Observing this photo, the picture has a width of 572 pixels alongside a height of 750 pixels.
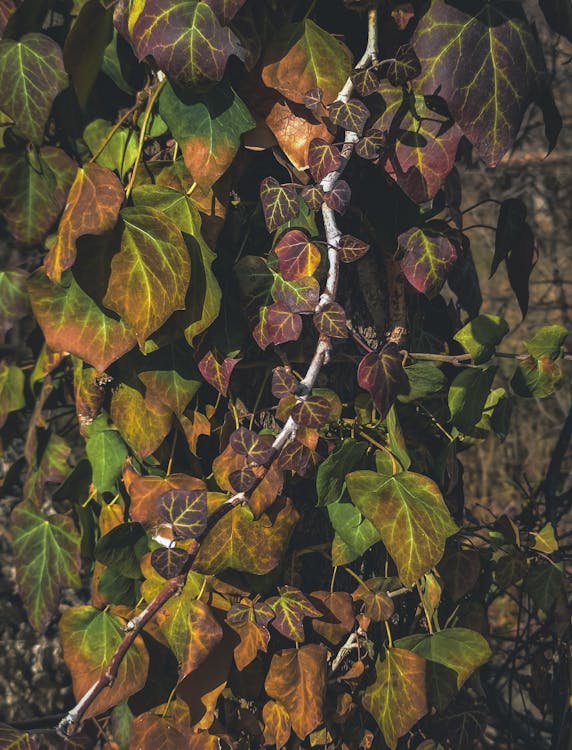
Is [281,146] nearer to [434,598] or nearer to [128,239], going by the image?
[128,239]

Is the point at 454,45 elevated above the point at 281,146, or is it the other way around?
the point at 454,45

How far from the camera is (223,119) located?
49.2 inches

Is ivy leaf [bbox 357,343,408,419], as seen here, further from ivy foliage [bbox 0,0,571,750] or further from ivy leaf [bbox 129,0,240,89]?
ivy leaf [bbox 129,0,240,89]

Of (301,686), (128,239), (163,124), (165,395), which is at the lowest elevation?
(301,686)

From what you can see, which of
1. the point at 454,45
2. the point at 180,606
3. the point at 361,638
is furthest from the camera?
the point at 361,638

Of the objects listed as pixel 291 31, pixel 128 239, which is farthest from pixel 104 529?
pixel 291 31

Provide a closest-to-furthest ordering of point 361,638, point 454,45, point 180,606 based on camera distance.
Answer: point 454,45 < point 180,606 < point 361,638

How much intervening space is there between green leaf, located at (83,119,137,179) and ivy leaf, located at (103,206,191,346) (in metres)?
0.19

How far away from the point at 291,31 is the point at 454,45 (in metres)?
0.24

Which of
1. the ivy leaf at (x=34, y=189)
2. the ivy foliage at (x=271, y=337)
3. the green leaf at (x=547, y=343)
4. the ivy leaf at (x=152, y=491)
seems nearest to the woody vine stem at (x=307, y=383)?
the ivy foliage at (x=271, y=337)

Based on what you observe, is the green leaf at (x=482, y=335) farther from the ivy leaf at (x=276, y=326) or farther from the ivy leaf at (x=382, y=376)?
the ivy leaf at (x=276, y=326)

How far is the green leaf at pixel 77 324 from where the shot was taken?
1293mm

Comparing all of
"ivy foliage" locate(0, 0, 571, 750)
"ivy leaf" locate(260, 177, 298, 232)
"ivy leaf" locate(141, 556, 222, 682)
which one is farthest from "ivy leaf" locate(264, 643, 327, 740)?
"ivy leaf" locate(260, 177, 298, 232)

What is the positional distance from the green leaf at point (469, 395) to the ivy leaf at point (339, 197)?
0.32m
